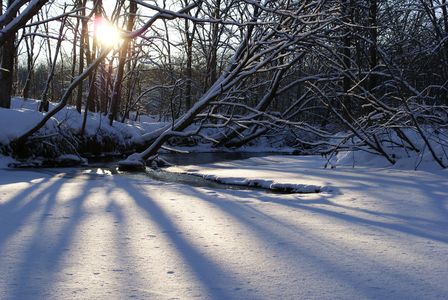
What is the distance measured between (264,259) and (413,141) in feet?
21.8

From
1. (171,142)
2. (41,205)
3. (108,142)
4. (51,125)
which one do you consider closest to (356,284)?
(41,205)

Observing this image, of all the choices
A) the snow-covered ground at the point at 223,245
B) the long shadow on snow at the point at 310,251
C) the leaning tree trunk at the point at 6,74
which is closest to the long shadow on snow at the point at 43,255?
the snow-covered ground at the point at 223,245

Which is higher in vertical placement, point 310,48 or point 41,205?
point 310,48

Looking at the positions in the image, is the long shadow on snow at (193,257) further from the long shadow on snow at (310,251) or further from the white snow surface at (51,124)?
the white snow surface at (51,124)

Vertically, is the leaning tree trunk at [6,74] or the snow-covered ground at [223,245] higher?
the leaning tree trunk at [6,74]

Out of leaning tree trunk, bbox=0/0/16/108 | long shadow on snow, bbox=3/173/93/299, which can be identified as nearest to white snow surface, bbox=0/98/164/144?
leaning tree trunk, bbox=0/0/16/108

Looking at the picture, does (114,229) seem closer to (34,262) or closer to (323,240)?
(34,262)

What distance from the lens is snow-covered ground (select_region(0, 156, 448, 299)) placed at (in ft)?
7.27

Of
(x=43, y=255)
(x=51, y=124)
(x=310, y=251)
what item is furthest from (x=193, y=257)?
(x=51, y=124)

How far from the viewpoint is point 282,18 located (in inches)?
364

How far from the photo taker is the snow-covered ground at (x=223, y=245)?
222 centimetres

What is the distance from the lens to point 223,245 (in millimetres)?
2986

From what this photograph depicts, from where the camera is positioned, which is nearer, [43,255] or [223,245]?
[43,255]

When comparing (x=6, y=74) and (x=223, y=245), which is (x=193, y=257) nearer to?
(x=223, y=245)
